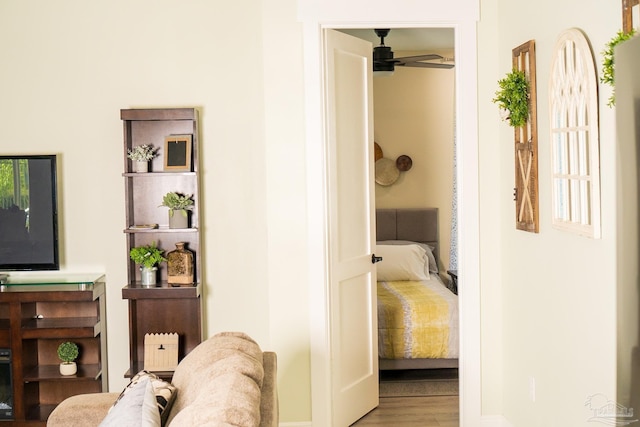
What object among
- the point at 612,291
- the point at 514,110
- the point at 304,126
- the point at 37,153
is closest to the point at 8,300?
the point at 37,153

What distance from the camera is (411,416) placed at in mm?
5043

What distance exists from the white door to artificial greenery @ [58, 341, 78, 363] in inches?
57.9

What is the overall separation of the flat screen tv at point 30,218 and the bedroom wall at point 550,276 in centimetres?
252

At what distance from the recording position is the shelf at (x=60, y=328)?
14.8ft

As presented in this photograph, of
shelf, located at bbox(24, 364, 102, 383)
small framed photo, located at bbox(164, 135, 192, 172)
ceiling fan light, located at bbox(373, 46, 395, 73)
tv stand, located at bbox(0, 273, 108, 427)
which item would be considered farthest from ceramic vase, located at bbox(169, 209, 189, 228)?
ceiling fan light, located at bbox(373, 46, 395, 73)

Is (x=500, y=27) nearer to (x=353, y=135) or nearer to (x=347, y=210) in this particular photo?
(x=353, y=135)

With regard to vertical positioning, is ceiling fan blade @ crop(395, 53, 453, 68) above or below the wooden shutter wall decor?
above

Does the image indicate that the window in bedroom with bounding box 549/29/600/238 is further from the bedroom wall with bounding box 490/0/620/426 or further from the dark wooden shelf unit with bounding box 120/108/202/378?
the dark wooden shelf unit with bounding box 120/108/202/378

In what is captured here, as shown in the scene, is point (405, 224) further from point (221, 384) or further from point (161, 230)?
point (221, 384)

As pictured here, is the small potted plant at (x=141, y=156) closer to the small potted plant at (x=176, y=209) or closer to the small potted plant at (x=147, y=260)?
the small potted plant at (x=176, y=209)

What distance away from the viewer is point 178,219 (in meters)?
4.64

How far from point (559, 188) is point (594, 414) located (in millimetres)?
954

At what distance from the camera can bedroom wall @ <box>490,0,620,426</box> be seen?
3059 mm

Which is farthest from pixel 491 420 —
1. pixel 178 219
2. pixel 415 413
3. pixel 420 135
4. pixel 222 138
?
pixel 420 135
